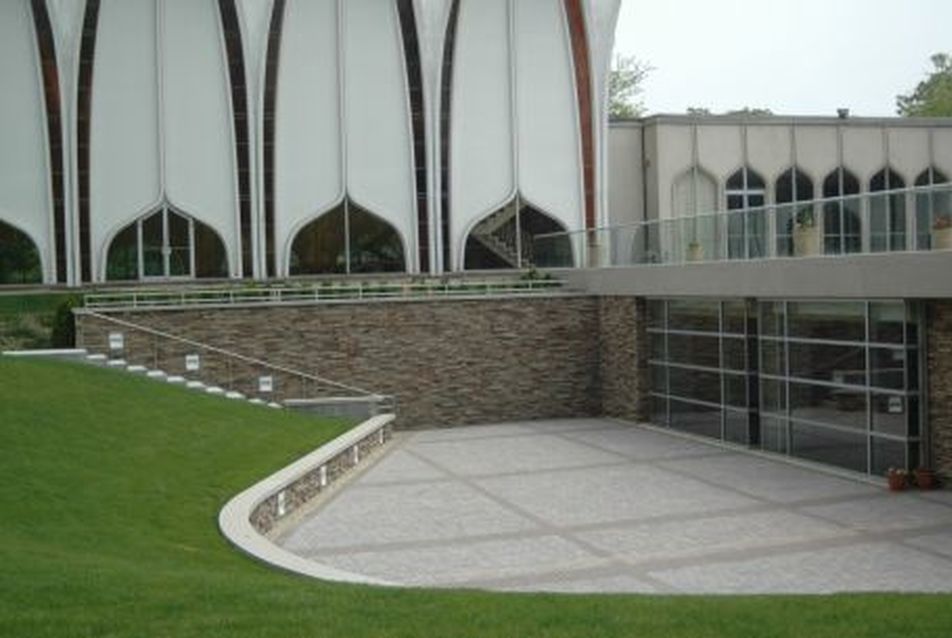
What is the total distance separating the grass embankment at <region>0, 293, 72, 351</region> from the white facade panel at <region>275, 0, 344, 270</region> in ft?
23.4

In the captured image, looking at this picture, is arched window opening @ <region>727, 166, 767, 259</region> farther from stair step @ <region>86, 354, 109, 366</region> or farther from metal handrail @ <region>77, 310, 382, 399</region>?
stair step @ <region>86, 354, 109, 366</region>

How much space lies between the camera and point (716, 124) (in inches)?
1485

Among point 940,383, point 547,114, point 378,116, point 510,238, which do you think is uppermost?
point 547,114

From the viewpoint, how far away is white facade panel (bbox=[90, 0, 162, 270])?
106ft

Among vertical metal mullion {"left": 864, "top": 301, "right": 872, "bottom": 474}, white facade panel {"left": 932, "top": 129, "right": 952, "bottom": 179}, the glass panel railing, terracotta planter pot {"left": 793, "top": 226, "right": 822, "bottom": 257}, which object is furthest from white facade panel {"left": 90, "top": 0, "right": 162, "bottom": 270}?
white facade panel {"left": 932, "top": 129, "right": 952, "bottom": 179}

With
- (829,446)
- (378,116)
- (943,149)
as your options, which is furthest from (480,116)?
(829,446)

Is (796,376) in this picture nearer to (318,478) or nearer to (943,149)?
(318,478)

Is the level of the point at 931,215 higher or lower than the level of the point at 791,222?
lower

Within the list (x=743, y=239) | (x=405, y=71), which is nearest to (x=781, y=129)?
(x=405, y=71)

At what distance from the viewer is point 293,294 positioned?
92.9 ft

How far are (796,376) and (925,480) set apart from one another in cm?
391

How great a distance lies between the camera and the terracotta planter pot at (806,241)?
816 inches

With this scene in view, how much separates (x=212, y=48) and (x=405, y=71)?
5556mm

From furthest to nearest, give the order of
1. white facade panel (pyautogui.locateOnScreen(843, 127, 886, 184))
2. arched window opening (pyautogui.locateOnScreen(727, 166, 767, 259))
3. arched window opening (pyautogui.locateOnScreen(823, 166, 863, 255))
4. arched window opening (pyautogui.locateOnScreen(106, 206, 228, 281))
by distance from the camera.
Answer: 1. white facade panel (pyautogui.locateOnScreen(843, 127, 886, 184))
2. arched window opening (pyautogui.locateOnScreen(106, 206, 228, 281))
3. arched window opening (pyautogui.locateOnScreen(727, 166, 767, 259))
4. arched window opening (pyautogui.locateOnScreen(823, 166, 863, 255))
